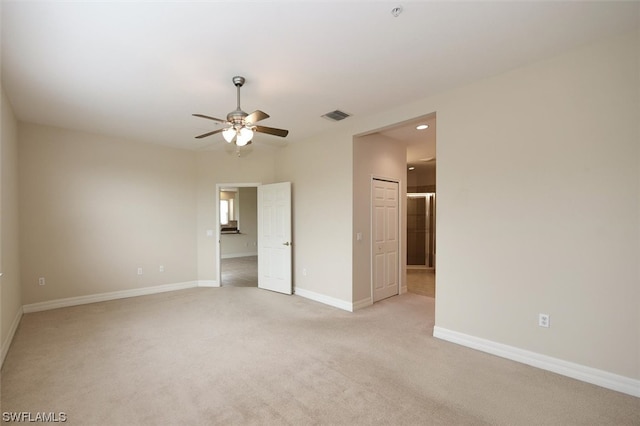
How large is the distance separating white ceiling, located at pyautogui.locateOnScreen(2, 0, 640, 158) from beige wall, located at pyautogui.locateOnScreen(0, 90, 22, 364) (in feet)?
1.43

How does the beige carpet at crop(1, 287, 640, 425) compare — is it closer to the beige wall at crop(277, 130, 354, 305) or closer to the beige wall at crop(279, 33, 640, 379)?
the beige wall at crop(279, 33, 640, 379)

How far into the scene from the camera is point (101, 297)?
498 centimetres

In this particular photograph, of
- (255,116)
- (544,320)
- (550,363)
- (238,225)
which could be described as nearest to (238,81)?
(255,116)

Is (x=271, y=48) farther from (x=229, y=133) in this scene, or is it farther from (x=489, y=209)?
(x=489, y=209)

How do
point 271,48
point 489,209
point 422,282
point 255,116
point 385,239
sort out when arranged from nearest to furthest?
1. point 271,48
2. point 255,116
3. point 489,209
4. point 385,239
5. point 422,282

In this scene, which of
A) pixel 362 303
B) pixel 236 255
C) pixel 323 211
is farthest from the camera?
pixel 236 255

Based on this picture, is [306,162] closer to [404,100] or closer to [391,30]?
[404,100]

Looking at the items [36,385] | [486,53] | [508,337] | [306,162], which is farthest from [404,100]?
[36,385]

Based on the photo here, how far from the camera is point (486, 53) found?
261 cm

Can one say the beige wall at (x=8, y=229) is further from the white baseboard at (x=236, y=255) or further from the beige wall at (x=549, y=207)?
the white baseboard at (x=236, y=255)

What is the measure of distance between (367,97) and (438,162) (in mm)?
1146

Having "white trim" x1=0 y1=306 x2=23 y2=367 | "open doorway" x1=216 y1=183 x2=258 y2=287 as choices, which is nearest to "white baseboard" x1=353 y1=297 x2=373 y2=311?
"white trim" x1=0 y1=306 x2=23 y2=367

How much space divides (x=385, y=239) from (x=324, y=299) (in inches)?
57.4

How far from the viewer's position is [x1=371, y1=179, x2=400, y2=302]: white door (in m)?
4.90
